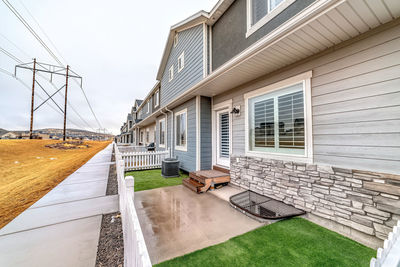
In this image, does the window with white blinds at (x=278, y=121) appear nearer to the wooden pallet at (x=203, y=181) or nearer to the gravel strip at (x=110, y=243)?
the wooden pallet at (x=203, y=181)

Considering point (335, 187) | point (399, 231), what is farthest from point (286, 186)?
point (399, 231)

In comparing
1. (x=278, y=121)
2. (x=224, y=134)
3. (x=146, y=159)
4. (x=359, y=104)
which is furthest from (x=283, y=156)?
(x=146, y=159)

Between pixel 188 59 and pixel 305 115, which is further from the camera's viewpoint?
pixel 188 59

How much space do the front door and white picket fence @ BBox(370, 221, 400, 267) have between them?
13.4 feet

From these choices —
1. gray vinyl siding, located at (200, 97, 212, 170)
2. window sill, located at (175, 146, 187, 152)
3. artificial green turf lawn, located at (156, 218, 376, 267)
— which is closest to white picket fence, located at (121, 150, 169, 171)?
window sill, located at (175, 146, 187, 152)

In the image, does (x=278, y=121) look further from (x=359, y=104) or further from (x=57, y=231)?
(x=57, y=231)

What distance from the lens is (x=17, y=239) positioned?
2150 millimetres

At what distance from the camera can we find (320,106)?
2.79 meters

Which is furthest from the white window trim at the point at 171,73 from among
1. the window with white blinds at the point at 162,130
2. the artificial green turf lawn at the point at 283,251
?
the artificial green turf lawn at the point at 283,251

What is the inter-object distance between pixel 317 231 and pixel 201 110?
4.45 metres

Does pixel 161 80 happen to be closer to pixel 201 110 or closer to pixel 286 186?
pixel 201 110

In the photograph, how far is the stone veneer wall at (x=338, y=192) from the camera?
1.99m

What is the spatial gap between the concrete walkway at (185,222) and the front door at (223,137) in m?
1.43

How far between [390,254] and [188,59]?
757cm
